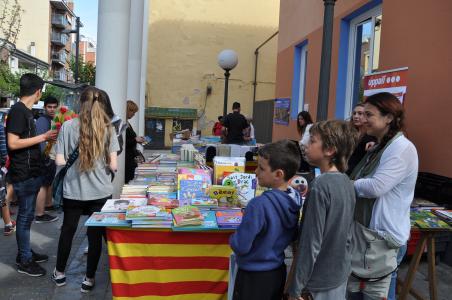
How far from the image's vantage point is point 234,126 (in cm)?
893

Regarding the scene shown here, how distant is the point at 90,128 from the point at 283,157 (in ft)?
6.35

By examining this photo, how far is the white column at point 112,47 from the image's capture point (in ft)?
16.0

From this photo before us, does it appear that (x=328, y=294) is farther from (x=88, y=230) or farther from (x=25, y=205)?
(x=25, y=205)

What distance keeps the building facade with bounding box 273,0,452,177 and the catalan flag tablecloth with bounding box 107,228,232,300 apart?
273 centimetres

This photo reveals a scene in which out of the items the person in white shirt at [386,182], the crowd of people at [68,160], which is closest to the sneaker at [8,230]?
the crowd of people at [68,160]

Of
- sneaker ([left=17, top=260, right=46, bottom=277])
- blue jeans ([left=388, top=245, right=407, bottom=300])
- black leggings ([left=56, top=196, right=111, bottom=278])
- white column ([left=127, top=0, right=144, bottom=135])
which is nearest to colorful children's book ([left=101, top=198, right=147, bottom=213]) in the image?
black leggings ([left=56, top=196, right=111, bottom=278])

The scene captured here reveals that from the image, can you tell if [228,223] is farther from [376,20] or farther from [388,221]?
[376,20]

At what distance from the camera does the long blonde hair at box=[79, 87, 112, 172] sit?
3451mm

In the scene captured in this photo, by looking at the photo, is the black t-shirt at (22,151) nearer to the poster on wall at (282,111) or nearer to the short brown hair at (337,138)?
the short brown hair at (337,138)

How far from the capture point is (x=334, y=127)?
212cm

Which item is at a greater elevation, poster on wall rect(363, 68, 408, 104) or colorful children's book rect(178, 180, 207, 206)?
poster on wall rect(363, 68, 408, 104)

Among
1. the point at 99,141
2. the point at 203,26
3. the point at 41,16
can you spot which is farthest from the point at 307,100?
the point at 41,16

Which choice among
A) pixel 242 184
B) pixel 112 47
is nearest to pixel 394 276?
pixel 242 184

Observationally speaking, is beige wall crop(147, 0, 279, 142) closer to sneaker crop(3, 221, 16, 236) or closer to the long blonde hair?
sneaker crop(3, 221, 16, 236)
